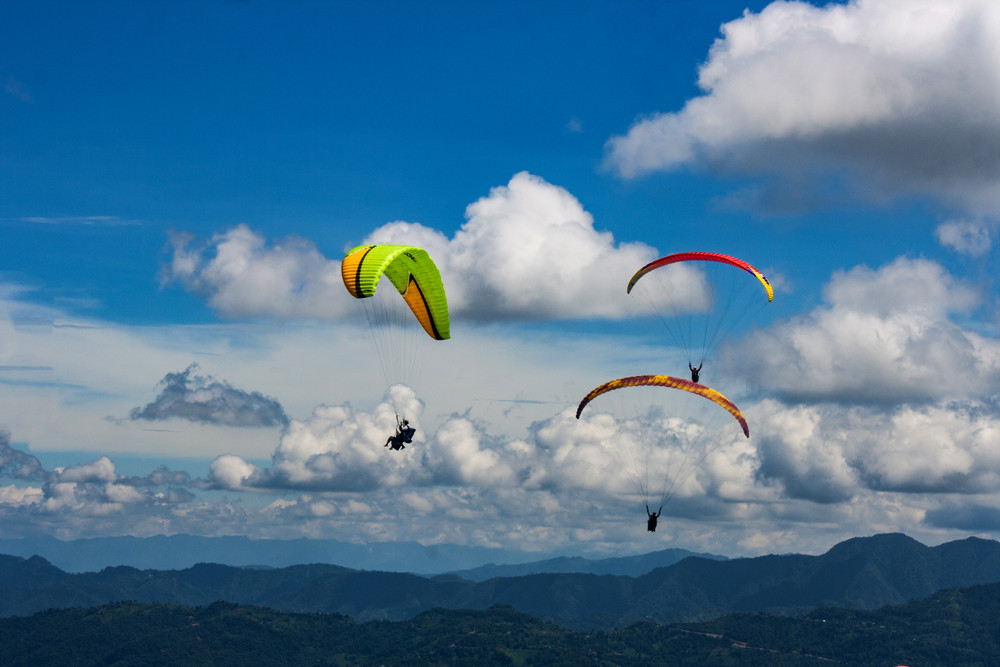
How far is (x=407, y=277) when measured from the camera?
6888 cm

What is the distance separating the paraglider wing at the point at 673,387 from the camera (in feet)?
211

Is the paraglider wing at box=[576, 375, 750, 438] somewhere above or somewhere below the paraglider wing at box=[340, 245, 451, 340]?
below

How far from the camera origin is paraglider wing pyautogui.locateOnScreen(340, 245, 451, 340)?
58.0 meters

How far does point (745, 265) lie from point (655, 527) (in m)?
21.7

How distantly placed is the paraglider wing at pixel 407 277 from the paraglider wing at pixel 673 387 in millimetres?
13989

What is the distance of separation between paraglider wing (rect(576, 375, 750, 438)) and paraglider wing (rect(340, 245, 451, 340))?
45.9 ft

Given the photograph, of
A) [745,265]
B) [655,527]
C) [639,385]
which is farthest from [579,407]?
[745,265]

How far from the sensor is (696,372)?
7275cm

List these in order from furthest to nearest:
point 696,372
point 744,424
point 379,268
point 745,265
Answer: point 696,372
point 745,265
point 744,424
point 379,268

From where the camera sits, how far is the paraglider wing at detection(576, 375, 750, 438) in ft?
211

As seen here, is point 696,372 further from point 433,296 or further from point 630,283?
point 433,296

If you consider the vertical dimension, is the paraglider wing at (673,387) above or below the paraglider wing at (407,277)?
below

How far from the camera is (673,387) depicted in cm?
6594

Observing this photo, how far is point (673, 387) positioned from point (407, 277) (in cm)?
2268
